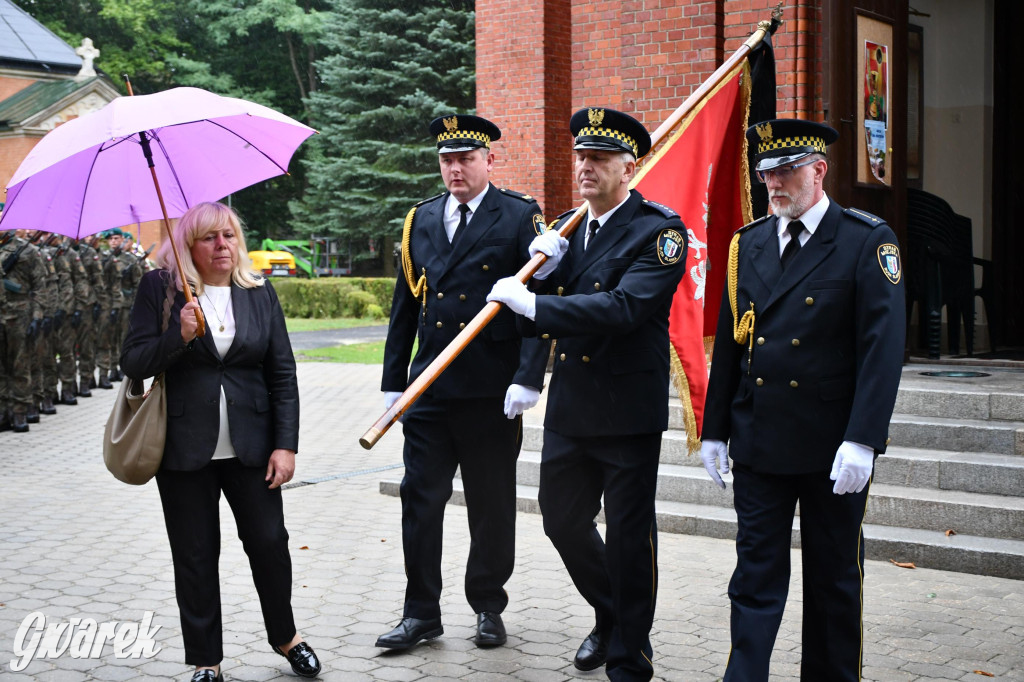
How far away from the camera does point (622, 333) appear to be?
4582mm

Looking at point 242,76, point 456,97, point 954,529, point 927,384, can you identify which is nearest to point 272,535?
point 954,529

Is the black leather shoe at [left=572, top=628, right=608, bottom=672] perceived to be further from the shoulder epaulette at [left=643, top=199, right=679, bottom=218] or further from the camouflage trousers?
the camouflage trousers

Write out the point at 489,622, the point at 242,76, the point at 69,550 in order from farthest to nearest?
1. the point at 242,76
2. the point at 69,550
3. the point at 489,622

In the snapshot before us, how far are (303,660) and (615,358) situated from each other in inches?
72.3

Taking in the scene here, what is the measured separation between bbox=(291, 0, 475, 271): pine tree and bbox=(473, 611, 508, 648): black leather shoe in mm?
31454

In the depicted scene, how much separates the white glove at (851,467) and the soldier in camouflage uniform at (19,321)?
11.0 meters

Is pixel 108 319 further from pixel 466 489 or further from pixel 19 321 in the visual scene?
pixel 466 489

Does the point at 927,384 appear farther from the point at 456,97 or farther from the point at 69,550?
the point at 456,97

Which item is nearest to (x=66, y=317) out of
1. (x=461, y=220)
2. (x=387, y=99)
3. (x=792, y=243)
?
(x=461, y=220)

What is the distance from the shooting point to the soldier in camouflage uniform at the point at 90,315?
51.7ft

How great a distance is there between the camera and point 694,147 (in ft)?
18.4

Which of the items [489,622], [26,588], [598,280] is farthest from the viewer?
[26,588]

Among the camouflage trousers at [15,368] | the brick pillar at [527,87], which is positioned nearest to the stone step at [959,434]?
the brick pillar at [527,87]

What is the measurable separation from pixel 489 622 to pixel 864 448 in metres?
2.16
